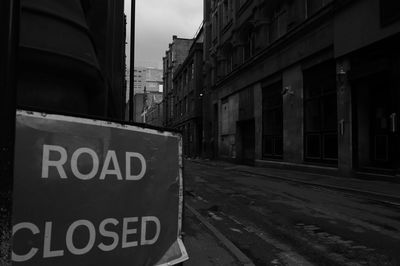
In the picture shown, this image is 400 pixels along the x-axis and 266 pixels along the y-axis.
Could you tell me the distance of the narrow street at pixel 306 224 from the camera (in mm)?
5979

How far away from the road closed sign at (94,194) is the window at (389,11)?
47.5 ft

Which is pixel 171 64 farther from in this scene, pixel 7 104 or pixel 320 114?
pixel 7 104

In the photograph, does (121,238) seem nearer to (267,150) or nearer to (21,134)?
(21,134)

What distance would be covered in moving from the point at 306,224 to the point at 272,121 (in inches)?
823

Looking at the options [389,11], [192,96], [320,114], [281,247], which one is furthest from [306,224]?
[192,96]

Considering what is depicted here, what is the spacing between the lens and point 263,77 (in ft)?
96.8

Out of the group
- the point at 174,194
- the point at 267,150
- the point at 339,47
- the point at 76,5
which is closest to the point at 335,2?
the point at 339,47

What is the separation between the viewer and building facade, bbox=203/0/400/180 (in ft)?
55.5

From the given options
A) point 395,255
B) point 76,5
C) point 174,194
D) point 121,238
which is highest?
point 76,5

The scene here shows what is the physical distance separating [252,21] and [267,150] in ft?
34.2

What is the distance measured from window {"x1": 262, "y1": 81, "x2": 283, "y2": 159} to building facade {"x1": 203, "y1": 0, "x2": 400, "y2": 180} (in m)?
0.07

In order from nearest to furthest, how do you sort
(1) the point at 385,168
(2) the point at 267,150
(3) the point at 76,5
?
(3) the point at 76,5
(1) the point at 385,168
(2) the point at 267,150

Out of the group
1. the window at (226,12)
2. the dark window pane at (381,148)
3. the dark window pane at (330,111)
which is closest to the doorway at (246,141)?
the window at (226,12)

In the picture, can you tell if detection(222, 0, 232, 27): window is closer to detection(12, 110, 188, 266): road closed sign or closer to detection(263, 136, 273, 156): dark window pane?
detection(263, 136, 273, 156): dark window pane
